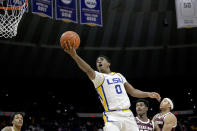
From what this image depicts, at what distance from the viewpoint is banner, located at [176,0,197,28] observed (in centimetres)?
1023

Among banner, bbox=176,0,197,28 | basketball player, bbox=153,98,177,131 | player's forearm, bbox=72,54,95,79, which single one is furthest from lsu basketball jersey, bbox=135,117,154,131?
banner, bbox=176,0,197,28

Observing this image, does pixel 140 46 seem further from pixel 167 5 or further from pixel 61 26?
pixel 61 26

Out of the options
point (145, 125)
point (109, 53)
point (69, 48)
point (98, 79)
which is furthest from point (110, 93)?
point (109, 53)

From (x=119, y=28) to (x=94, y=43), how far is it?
1826 millimetres

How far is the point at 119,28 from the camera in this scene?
14.8 m

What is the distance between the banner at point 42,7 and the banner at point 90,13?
1.23m

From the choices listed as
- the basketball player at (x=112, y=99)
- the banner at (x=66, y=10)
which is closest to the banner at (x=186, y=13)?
the banner at (x=66, y=10)

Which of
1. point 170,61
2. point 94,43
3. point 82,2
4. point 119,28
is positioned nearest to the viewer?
point 82,2

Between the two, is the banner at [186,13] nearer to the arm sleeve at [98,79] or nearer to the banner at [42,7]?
the banner at [42,7]

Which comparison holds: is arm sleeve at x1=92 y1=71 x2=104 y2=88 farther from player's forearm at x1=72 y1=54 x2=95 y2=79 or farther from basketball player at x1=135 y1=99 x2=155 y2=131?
basketball player at x1=135 y1=99 x2=155 y2=131

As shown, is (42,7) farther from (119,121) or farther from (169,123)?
(119,121)

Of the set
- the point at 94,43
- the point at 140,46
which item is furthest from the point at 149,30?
the point at 94,43

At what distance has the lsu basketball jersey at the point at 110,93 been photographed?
4.05 meters

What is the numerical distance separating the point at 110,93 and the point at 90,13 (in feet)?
22.3
